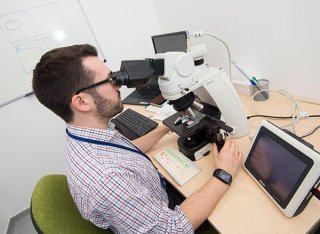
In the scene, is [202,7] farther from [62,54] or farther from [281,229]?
[281,229]

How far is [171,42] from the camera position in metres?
1.57

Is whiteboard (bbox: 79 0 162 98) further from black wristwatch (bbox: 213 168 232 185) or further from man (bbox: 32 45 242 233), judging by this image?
black wristwatch (bbox: 213 168 232 185)

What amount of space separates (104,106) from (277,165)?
640 mm

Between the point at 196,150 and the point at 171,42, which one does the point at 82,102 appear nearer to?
the point at 196,150

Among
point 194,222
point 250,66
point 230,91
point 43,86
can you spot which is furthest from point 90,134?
point 250,66

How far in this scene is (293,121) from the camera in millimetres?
1017

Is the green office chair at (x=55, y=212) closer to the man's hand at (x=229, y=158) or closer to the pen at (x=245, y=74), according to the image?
the man's hand at (x=229, y=158)

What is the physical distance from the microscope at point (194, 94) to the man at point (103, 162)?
0.08 metres

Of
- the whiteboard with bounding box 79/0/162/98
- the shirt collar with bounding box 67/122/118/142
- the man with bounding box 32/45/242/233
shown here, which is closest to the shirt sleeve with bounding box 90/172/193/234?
the man with bounding box 32/45/242/233

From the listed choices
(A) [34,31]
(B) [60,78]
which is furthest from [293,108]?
(A) [34,31]

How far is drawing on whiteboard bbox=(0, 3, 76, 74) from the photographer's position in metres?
1.81

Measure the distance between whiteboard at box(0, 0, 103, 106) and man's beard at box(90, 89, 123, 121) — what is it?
1.37 meters

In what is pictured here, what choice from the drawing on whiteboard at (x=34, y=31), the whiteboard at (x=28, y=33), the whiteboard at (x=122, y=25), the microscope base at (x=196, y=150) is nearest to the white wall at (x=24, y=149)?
the whiteboard at (x=28, y=33)

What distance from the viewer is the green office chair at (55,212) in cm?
71
